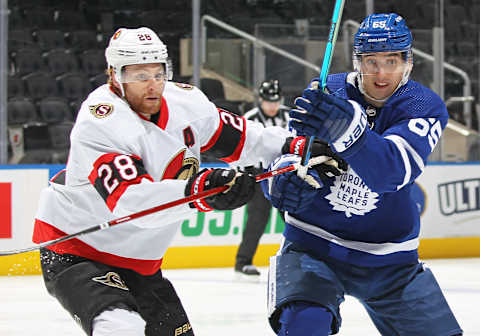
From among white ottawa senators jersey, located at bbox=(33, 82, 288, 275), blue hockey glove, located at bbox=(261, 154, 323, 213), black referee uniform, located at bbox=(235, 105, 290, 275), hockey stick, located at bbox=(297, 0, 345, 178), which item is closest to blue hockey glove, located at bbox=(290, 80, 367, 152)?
hockey stick, located at bbox=(297, 0, 345, 178)

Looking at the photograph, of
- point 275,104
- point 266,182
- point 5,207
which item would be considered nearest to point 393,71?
point 266,182

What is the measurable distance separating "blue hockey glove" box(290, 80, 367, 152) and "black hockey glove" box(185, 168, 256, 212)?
286 millimetres

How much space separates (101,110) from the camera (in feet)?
7.93

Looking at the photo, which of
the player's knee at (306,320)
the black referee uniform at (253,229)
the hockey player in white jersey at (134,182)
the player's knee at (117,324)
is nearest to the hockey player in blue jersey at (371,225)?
the player's knee at (306,320)

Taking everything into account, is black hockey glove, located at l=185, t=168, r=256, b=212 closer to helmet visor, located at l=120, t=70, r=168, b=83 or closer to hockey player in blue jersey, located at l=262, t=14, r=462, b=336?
hockey player in blue jersey, located at l=262, t=14, r=462, b=336

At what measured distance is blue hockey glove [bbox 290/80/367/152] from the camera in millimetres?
2051

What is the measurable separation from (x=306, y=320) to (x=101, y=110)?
81 cm

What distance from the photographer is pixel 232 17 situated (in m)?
7.02

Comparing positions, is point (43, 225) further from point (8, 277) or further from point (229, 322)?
point (8, 277)

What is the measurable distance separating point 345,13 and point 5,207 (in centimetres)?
341

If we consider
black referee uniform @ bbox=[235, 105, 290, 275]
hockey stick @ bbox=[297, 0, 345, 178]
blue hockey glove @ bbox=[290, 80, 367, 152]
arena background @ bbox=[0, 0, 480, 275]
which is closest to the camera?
blue hockey glove @ bbox=[290, 80, 367, 152]

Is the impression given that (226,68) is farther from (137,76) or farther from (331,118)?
(331,118)

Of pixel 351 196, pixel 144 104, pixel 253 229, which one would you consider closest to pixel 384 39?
pixel 351 196

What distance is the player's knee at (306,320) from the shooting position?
2297 mm
